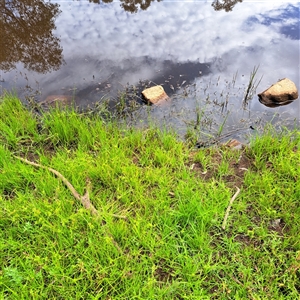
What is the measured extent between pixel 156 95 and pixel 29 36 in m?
2.75

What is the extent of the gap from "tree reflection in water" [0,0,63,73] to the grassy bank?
2047 millimetres

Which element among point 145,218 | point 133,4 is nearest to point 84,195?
point 145,218

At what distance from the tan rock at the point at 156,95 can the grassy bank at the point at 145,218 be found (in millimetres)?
950

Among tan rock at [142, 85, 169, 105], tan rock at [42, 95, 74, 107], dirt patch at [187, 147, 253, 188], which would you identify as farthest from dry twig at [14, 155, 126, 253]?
tan rock at [142, 85, 169, 105]

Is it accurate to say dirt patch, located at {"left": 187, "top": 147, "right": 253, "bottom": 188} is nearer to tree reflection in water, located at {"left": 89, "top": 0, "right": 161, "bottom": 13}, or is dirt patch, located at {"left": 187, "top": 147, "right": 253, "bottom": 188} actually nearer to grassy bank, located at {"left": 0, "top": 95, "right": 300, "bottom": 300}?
grassy bank, located at {"left": 0, "top": 95, "right": 300, "bottom": 300}

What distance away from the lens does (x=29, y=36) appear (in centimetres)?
514

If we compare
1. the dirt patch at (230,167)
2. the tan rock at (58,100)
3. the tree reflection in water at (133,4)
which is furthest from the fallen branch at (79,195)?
the tree reflection in water at (133,4)

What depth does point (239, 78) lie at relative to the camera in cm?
441

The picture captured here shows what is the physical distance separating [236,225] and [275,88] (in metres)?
2.46

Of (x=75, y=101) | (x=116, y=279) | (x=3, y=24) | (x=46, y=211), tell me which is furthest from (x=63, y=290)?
(x=3, y=24)

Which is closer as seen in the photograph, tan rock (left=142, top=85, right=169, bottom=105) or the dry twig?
the dry twig

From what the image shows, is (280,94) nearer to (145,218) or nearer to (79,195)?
(145,218)

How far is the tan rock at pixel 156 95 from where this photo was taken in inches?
157

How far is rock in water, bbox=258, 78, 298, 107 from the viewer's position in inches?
157
